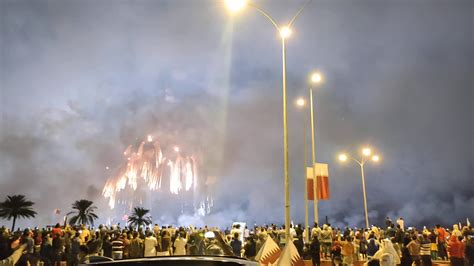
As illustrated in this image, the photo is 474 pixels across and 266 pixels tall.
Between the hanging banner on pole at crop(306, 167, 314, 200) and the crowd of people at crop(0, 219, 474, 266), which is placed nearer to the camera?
the crowd of people at crop(0, 219, 474, 266)

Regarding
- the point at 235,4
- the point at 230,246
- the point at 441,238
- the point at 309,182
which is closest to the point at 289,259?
the point at 230,246

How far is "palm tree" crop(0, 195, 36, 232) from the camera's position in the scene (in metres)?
68.4

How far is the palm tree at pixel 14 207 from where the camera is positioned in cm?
6838

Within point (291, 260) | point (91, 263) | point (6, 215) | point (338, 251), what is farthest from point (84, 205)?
point (91, 263)

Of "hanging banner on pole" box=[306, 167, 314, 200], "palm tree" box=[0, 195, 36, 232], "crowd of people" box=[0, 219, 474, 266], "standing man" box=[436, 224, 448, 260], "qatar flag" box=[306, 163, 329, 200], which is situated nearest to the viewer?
"crowd of people" box=[0, 219, 474, 266]

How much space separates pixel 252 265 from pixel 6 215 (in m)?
74.3

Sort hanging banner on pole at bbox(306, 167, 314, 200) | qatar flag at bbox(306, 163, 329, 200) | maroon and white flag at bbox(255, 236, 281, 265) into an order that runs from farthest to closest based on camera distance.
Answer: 1. hanging banner on pole at bbox(306, 167, 314, 200)
2. qatar flag at bbox(306, 163, 329, 200)
3. maroon and white flag at bbox(255, 236, 281, 265)

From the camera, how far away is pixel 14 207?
68500mm

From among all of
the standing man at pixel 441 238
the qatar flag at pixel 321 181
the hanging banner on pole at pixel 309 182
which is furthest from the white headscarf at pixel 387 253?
the hanging banner on pole at pixel 309 182

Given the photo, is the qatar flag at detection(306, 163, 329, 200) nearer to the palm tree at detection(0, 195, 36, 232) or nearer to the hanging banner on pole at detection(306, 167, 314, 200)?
the hanging banner on pole at detection(306, 167, 314, 200)

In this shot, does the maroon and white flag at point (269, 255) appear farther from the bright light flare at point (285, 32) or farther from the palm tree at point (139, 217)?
the palm tree at point (139, 217)

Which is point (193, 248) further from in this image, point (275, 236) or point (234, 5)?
point (234, 5)

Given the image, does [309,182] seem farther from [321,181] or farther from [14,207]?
[14,207]

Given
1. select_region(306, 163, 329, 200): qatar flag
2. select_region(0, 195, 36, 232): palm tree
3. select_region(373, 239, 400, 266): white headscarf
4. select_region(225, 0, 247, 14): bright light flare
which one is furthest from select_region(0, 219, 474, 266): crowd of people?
select_region(0, 195, 36, 232): palm tree
